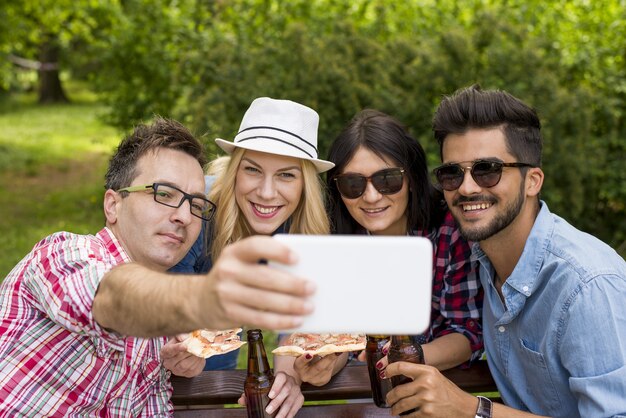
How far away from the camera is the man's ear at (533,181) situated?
8.73 feet

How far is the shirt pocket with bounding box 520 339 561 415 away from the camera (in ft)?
8.00

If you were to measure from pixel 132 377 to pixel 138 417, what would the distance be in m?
0.21

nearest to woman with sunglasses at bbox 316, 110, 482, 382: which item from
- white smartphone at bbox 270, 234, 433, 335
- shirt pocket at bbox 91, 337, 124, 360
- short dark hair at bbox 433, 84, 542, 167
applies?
short dark hair at bbox 433, 84, 542, 167

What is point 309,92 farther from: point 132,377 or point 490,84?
point 132,377

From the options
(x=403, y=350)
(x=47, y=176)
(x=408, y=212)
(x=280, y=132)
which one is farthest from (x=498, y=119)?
(x=47, y=176)

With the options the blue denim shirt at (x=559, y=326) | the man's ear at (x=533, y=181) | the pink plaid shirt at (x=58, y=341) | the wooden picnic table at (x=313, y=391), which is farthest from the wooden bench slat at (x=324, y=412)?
the man's ear at (x=533, y=181)

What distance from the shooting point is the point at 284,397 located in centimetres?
250

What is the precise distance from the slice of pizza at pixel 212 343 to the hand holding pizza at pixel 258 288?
3.83 feet

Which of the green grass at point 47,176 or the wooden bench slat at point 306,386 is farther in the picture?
the green grass at point 47,176

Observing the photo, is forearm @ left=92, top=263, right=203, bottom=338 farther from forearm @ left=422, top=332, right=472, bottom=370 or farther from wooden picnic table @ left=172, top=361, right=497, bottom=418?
forearm @ left=422, top=332, right=472, bottom=370

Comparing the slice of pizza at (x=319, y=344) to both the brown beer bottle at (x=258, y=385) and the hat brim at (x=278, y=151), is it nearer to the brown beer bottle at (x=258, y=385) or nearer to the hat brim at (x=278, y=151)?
the brown beer bottle at (x=258, y=385)

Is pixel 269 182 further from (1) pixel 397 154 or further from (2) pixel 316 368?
(2) pixel 316 368

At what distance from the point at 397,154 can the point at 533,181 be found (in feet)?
2.40

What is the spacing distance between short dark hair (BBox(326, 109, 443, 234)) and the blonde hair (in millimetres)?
156
